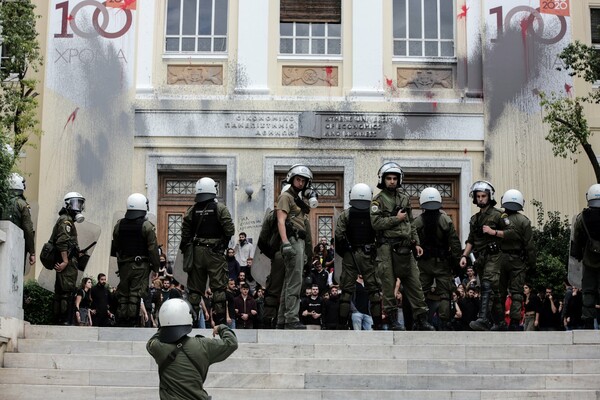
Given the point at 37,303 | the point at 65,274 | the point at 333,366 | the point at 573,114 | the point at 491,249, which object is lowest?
the point at 333,366

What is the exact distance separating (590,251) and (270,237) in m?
4.11

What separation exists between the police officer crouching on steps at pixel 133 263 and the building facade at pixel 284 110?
8.70 metres

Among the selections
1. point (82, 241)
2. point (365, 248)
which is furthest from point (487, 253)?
point (82, 241)

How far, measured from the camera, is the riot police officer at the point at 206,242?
1522cm

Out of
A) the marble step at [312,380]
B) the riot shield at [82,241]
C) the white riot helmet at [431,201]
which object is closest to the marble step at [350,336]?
the marble step at [312,380]

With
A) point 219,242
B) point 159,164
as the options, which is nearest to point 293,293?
point 219,242

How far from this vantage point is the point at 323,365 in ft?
43.7

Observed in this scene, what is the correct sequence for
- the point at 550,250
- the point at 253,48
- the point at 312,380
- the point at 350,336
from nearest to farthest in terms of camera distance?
the point at 312,380
the point at 350,336
the point at 550,250
the point at 253,48

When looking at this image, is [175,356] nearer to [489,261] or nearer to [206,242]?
[206,242]

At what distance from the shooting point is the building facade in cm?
2475

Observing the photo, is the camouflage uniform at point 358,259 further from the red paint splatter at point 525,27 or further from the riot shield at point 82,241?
the red paint splatter at point 525,27

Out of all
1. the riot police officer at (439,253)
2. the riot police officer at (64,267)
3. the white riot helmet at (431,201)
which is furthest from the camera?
the riot police officer at (64,267)

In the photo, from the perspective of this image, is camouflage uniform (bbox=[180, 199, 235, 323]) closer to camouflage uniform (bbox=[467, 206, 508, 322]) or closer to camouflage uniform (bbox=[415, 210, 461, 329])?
camouflage uniform (bbox=[415, 210, 461, 329])

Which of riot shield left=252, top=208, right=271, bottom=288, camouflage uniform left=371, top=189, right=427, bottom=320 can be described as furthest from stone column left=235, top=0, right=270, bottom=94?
camouflage uniform left=371, top=189, right=427, bottom=320
